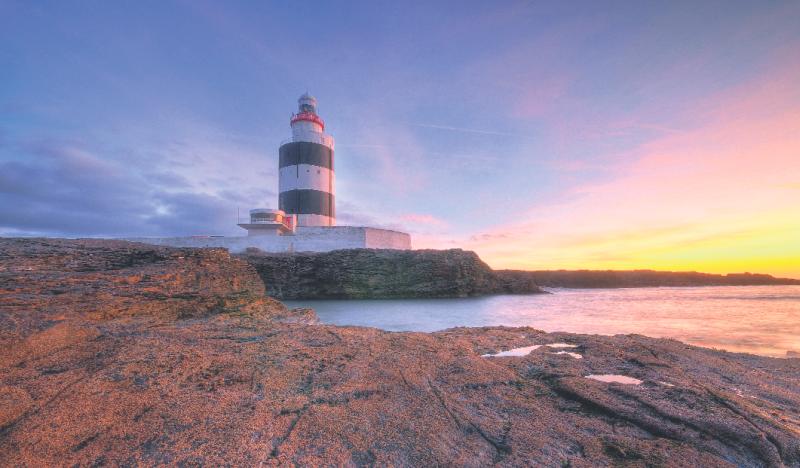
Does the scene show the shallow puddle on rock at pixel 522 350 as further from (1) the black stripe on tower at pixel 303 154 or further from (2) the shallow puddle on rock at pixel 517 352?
(1) the black stripe on tower at pixel 303 154

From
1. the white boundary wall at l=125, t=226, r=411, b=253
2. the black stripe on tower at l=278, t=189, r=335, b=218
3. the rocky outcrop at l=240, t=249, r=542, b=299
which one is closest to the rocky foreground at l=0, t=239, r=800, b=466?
the rocky outcrop at l=240, t=249, r=542, b=299

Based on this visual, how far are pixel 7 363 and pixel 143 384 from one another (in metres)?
1.34

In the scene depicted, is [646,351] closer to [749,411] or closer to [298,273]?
[749,411]

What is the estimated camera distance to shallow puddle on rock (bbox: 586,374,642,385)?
3121 mm

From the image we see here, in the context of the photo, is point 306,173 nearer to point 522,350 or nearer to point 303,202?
point 303,202

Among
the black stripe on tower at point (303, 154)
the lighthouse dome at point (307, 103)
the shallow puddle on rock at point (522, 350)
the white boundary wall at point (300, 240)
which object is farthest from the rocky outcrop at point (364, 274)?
the shallow puddle on rock at point (522, 350)

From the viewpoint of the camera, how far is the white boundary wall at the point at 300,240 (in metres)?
24.4

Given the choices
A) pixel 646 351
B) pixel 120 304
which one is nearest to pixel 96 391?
pixel 120 304

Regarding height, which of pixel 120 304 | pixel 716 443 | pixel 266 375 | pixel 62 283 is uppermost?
Answer: pixel 62 283

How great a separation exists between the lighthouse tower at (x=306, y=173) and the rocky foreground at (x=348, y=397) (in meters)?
21.9

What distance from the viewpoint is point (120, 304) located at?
496 cm

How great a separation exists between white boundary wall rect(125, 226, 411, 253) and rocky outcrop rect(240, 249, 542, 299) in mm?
2212

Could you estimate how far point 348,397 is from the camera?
2605 mm

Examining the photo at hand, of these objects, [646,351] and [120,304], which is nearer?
[646,351]
